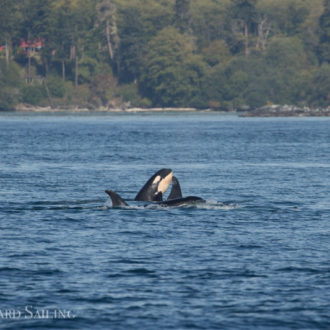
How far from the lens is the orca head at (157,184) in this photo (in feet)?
92.1

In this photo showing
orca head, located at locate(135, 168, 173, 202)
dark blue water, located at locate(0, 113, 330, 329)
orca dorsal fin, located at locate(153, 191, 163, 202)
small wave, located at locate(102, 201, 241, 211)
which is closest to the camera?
dark blue water, located at locate(0, 113, 330, 329)

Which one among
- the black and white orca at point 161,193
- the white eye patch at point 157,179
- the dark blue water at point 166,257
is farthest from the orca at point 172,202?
the white eye patch at point 157,179

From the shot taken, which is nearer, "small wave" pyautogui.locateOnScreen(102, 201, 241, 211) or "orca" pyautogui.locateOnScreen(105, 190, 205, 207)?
"orca" pyautogui.locateOnScreen(105, 190, 205, 207)

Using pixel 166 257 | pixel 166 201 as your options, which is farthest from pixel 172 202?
pixel 166 257

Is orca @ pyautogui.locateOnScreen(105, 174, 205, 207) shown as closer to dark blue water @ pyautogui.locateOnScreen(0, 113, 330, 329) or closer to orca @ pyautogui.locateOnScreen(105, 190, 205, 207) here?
orca @ pyautogui.locateOnScreen(105, 190, 205, 207)

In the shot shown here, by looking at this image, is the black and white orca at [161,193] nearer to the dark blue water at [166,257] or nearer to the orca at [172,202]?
the orca at [172,202]

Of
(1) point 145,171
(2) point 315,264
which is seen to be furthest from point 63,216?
(1) point 145,171

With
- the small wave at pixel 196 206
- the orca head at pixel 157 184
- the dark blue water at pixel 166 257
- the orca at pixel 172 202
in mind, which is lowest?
the dark blue water at pixel 166 257

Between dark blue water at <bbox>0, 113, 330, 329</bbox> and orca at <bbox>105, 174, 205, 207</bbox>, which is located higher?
orca at <bbox>105, 174, 205, 207</bbox>

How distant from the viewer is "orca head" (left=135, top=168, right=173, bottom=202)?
28.1 m

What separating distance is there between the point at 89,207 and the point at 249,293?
12955mm

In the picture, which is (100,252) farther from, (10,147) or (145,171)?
(10,147)

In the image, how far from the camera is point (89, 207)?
29500 millimetres

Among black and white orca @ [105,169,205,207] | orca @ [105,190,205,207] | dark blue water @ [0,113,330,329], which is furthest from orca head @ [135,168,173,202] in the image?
dark blue water @ [0,113,330,329]
